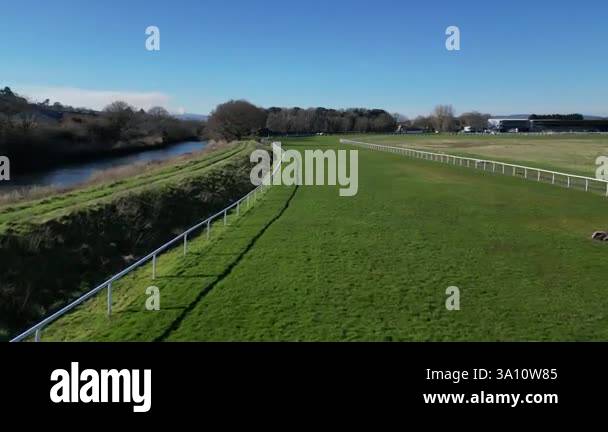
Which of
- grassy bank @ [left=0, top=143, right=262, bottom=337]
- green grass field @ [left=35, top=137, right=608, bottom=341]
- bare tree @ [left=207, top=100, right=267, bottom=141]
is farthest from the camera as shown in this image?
bare tree @ [left=207, top=100, right=267, bottom=141]

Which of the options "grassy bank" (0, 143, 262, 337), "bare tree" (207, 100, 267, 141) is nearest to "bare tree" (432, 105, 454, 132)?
"bare tree" (207, 100, 267, 141)

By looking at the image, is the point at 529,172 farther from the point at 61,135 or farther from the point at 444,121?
the point at 444,121

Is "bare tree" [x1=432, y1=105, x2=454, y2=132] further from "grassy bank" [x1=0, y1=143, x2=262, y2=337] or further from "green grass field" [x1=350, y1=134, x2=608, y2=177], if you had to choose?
"grassy bank" [x1=0, y1=143, x2=262, y2=337]

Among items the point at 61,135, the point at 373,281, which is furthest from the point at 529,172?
the point at 61,135

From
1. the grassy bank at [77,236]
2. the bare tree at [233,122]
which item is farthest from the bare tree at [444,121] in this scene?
the grassy bank at [77,236]
